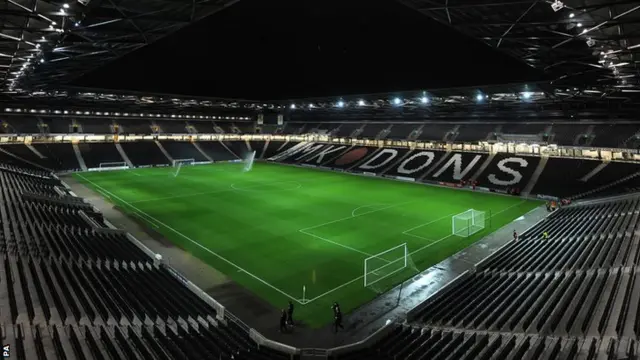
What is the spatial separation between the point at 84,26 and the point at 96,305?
12329 mm

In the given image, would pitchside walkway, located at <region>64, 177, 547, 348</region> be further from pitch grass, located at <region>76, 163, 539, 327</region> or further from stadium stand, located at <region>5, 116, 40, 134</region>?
stadium stand, located at <region>5, 116, 40, 134</region>

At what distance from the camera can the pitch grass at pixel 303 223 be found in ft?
56.0

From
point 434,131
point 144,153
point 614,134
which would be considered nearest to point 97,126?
point 144,153

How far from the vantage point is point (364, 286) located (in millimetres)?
16609

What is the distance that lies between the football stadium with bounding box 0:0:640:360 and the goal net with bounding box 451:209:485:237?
0.78ft

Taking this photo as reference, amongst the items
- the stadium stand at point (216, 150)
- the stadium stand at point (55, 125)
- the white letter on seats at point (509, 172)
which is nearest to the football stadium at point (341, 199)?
the white letter on seats at point (509, 172)

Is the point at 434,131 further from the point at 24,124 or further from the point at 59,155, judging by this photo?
the point at 24,124

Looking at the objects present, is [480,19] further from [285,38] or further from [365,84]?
[365,84]

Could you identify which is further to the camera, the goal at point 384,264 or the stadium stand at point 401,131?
the stadium stand at point 401,131

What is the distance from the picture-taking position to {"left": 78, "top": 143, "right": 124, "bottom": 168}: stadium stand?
55.6 m

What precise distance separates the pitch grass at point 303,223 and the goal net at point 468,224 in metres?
0.57

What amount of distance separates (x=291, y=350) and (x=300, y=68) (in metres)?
29.7

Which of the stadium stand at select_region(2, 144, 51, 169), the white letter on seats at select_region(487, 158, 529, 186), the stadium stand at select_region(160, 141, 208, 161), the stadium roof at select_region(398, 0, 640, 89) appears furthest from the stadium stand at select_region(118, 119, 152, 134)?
the stadium roof at select_region(398, 0, 640, 89)

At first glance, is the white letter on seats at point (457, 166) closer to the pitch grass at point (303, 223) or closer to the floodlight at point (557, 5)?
the pitch grass at point (303, 223)
